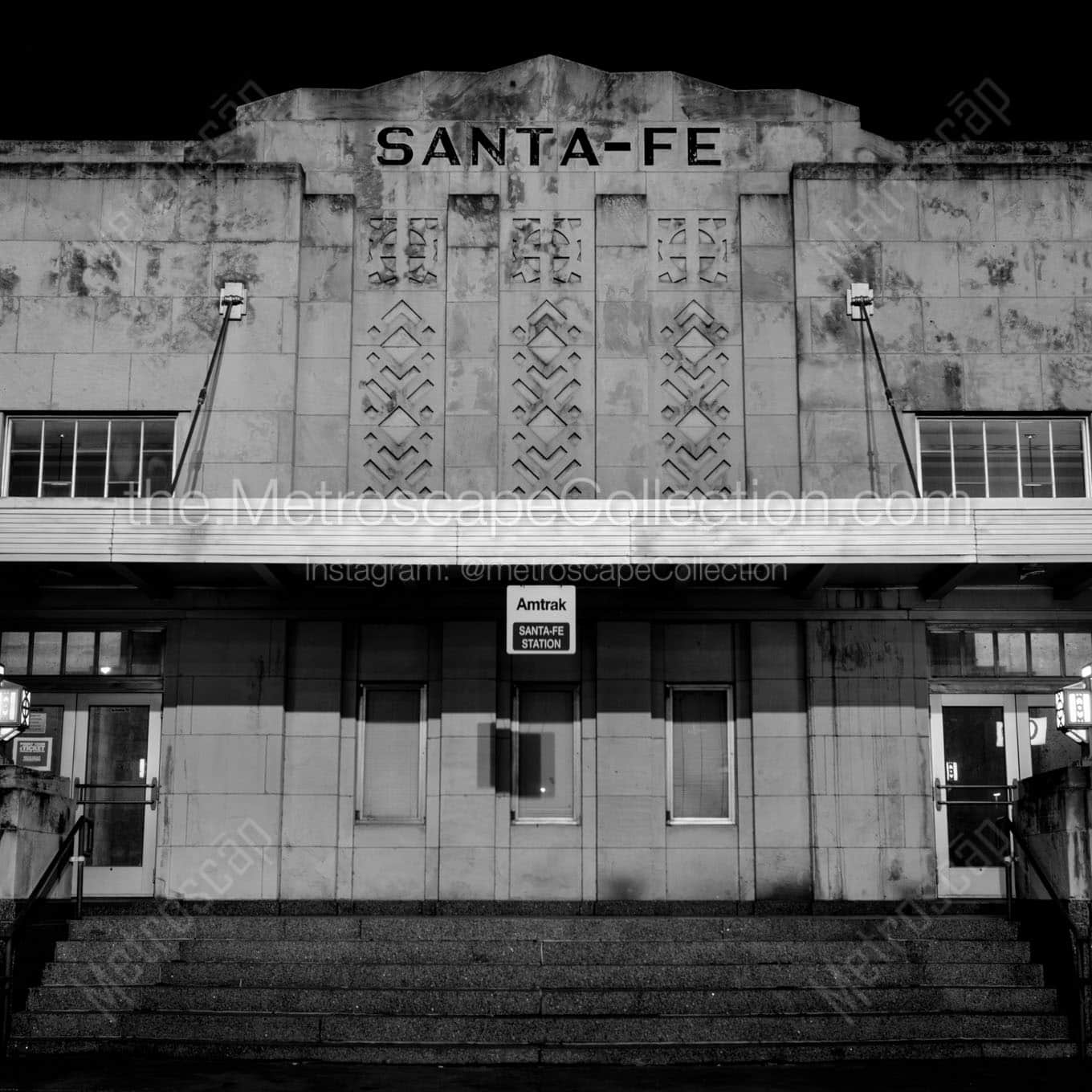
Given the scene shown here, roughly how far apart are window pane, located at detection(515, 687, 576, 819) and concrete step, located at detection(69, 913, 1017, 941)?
2.31 m

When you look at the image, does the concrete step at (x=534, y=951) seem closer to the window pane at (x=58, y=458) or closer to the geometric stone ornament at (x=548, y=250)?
the window pane at (x=58, y=458)

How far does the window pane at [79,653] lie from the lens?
737 inches

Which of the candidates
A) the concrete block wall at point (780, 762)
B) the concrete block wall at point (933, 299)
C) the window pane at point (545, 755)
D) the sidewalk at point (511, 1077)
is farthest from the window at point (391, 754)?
the concrete block wall at point (933, 299)

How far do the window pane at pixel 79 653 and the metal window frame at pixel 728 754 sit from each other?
280 inches

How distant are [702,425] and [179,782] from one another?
7657 millimetres

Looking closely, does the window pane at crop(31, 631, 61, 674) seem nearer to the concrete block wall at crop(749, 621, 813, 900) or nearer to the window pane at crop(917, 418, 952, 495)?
the concrete block wall at crop(749, 621, 813, 900)

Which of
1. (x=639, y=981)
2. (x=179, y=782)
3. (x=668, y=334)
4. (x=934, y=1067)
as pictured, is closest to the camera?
(x=934, y=1067)

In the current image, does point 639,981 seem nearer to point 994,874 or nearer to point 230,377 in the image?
point 994,874

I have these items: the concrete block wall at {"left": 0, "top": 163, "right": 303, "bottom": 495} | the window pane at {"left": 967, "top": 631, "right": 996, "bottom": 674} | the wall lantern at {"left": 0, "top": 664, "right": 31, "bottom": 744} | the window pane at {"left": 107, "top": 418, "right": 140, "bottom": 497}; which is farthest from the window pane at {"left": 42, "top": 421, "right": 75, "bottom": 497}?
the window pane at {"left": 967, "top": 631, "right": 996, "bottom": 674}

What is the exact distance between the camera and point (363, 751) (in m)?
18.4

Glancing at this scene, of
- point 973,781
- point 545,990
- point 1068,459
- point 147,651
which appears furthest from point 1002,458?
point 147,651

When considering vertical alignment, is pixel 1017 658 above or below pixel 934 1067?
above

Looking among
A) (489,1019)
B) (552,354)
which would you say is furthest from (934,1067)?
(552,354)

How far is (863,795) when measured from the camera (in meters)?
18.0
